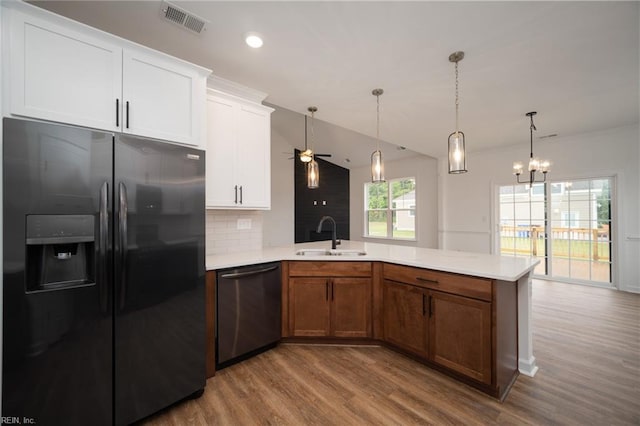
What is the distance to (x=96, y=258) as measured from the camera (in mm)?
1438

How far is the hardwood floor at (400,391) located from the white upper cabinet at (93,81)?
184 cm

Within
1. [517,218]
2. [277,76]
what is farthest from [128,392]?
[517,218]

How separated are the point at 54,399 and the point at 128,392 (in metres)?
0.32

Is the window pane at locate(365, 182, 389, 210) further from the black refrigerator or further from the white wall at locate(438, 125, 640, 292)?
the black refrigerator

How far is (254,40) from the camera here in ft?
7.01

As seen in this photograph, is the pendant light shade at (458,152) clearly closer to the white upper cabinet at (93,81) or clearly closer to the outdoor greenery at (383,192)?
the white upper cabinet at (93,81)

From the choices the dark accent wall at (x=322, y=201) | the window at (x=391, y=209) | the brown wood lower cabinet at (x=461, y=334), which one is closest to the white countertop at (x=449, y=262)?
the brown wood lower cabinet at (x=461, y=334)

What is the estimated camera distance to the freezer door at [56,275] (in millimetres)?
1257

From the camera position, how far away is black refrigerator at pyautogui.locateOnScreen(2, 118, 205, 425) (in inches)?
50.1

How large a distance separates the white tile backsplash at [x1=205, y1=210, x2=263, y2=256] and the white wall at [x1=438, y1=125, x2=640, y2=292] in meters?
4.92

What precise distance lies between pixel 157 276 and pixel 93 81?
1.18m

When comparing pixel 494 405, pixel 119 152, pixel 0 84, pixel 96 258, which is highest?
pixel 0 84

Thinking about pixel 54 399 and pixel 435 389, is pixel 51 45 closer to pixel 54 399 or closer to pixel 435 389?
pixel 54 399

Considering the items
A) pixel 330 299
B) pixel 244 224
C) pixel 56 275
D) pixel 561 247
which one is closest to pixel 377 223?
pixel 561 247
